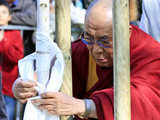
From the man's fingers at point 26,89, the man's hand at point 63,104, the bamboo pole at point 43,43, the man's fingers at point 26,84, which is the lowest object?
the man's hand at point 63,104

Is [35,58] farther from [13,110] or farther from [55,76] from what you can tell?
[13,110]

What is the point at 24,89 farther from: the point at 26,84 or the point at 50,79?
the point at 50,79

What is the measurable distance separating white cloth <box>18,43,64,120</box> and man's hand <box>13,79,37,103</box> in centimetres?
3

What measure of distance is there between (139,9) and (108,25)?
0.56 metres

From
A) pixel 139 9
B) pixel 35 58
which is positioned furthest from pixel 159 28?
pixel 35 58

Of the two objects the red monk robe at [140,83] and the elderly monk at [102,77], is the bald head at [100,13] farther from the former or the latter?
the red monk robe at [140,83]

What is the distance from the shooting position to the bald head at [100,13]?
2236 mm

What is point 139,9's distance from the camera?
2721mm

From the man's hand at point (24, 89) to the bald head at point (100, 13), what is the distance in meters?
0.49

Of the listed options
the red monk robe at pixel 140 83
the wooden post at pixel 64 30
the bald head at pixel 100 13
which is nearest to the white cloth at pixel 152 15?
the red monk robe at pixel 140 83

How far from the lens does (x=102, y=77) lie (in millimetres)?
2438

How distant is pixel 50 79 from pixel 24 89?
0.20 m

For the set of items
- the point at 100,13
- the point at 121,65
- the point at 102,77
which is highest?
the point at 100,13

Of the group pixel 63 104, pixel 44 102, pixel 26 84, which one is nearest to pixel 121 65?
pixel 63 104
